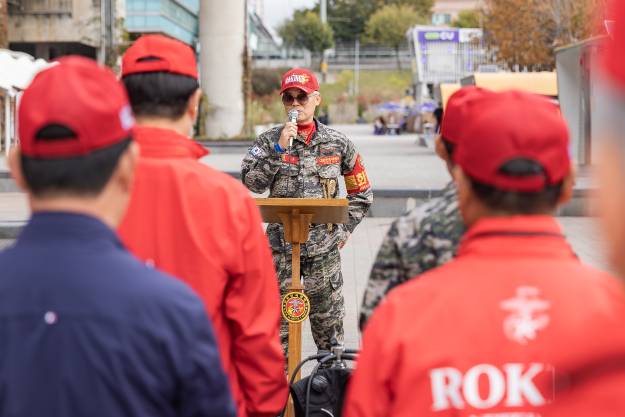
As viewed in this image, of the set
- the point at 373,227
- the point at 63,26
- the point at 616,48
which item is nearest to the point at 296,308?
the point at 616,48

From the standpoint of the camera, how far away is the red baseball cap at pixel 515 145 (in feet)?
7.97

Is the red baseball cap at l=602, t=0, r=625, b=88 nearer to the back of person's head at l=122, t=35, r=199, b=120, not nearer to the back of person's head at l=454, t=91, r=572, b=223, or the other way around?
the back of person's head at l=454, t=91, r=572, b=223

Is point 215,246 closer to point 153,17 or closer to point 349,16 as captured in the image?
point 153,17

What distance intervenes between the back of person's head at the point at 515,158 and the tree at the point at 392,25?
117482 mm

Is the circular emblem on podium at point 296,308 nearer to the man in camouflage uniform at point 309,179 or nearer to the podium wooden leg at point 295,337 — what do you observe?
the podium wooden leg at point 295,337

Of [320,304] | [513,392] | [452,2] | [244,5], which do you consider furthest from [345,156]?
[452,2]

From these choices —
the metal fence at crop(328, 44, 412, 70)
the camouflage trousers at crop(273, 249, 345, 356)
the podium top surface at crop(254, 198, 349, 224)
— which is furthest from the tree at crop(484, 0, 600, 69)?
the metal fence at crop(328, 44, 412, 70)

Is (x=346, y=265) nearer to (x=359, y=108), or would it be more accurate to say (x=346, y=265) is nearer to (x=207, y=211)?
(x=207, y=211)

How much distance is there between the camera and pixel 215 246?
10.8 feet

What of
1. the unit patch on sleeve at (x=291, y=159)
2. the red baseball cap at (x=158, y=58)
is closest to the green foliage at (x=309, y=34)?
the unit patch on sleeve at (x=291, y=159)

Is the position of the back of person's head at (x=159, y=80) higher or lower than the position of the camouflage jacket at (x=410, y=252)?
higher

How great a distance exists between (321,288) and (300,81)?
1170 mm

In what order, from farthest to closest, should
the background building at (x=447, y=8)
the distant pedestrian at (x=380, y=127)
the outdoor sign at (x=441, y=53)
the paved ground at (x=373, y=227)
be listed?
the background building at (x=447, y=8) < the distant pedestrian at (x=380, y=127) < the outdoor sign at (x=441, y=53) < the paved ground at (x=373, y=227)

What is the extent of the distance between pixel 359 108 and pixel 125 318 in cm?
9044
